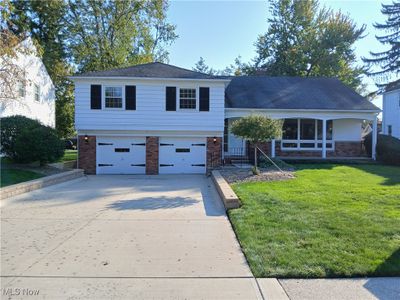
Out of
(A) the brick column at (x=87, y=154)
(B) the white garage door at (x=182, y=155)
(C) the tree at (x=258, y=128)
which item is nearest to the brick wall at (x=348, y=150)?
(B) the white garage door at (x=182, y=155)

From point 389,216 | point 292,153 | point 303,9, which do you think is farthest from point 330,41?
point 389,216

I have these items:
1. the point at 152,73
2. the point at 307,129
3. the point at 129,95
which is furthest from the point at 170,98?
the point at 307,129

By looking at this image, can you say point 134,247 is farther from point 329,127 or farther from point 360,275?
point 329,127

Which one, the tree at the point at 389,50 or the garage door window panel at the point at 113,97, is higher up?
the tree at the point at 389,50

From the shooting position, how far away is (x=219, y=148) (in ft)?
62.1

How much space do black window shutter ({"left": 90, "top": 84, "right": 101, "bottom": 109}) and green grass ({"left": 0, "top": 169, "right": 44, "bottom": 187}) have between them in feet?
17.8

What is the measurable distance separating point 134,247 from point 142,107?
13.4 metres

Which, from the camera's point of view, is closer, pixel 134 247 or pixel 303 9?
pixel 134 247

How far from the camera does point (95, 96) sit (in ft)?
60.0

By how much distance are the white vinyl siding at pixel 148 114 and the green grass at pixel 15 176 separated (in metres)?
5.01

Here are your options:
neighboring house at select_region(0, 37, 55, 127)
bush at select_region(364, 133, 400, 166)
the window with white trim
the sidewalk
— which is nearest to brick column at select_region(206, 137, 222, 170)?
the window with white trim

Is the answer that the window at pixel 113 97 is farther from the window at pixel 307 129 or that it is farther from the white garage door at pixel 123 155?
the window at pixel 307 129

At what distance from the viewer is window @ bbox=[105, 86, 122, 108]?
60.3ft

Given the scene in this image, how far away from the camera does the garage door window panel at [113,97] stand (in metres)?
18.4
